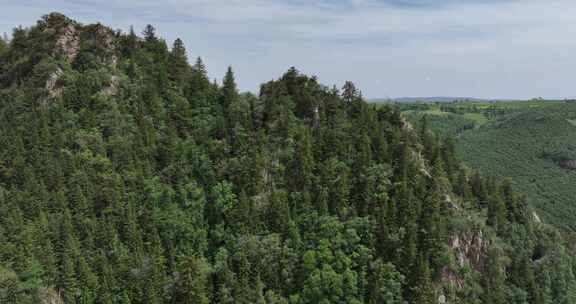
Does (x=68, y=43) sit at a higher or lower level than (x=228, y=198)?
higher

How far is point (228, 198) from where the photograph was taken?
93062mm

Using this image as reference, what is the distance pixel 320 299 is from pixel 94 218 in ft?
148

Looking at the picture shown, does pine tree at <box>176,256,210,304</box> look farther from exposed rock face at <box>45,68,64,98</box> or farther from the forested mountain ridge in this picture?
exposed rock face at <box>45,68,64,98</box>

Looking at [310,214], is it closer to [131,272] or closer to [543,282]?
[131,272]

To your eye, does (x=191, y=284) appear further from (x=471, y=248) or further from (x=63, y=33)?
(x=63, y=33)

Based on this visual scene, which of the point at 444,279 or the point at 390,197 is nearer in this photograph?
the point at 444,279

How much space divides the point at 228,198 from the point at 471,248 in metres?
52.6

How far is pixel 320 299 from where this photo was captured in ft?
270

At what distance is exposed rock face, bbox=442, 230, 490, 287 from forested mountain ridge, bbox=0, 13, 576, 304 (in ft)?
1.13

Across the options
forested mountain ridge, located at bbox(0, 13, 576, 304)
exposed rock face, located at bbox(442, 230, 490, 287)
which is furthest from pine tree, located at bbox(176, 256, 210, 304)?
exposed rock face, located at bbox(442, 230, 490, 287)

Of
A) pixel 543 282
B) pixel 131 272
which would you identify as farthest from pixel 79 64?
pixel 543 282

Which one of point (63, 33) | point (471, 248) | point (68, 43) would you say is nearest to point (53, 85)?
point (68, 43)

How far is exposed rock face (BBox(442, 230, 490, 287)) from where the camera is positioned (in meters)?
91.2

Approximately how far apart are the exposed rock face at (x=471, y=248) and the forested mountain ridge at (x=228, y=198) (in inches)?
13.6
